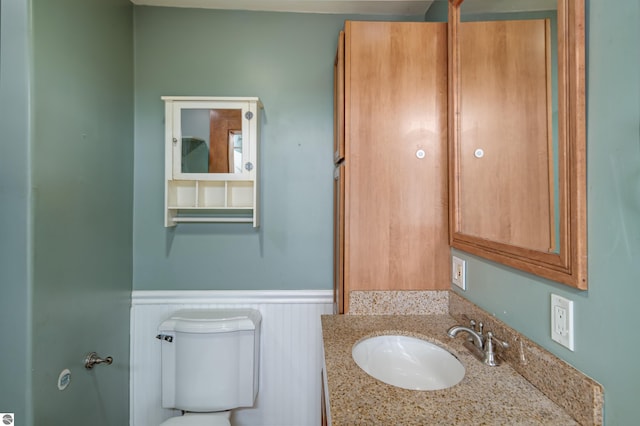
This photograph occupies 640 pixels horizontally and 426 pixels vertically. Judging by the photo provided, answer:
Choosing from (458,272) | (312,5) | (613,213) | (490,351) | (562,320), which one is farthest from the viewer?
(312,5)

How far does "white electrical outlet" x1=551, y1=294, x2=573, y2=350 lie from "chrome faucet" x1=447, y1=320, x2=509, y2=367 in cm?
19

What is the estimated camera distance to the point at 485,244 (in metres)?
1.04

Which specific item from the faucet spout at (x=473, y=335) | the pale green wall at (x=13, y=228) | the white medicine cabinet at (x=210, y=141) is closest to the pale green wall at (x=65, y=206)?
the pale green wall at (x=13, y=228)

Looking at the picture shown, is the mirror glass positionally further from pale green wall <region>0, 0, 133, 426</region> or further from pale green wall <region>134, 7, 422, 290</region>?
pale green wall <region>0, 0, 133, 426</region>

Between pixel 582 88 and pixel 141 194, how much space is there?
1.97m

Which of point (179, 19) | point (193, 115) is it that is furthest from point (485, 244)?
point (179, 19)

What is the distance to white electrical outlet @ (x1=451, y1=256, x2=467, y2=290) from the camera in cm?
123

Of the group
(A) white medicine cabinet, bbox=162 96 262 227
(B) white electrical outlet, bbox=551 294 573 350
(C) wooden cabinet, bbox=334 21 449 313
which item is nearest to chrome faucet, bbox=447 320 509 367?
(B) white electrical outlet, bbox=551 294 573 350

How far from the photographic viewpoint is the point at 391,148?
132cm

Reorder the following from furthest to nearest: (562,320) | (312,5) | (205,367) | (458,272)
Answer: (312,5)
(205,367)
(458,272)
(562,320)

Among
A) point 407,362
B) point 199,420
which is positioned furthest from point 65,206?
point 407,362

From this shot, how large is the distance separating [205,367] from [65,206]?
38.7 inches

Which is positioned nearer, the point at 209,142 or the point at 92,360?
the point at 92,360

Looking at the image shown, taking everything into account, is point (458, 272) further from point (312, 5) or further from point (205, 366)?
point (312, 5)
